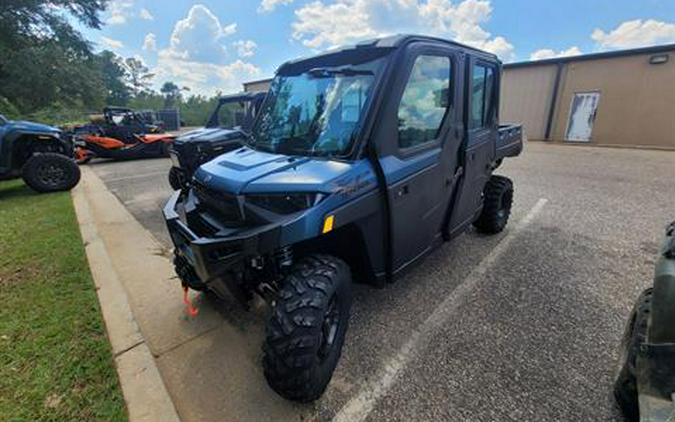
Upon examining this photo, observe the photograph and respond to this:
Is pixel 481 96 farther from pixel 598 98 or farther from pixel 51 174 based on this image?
pixel 598 98

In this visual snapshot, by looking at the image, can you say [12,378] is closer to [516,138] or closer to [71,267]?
[71,267]

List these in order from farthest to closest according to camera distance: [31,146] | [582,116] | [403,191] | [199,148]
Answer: [582,116]
[31,146]
[199,148]
[403,191]

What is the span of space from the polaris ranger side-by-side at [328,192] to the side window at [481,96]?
7 cm

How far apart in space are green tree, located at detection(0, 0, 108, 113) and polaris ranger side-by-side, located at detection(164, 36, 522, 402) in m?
23.0

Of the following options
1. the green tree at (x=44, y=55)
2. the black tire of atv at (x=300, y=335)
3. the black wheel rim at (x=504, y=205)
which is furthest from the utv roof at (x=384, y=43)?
the green tree at (x=44, y=55)

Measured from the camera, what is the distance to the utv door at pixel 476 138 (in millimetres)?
3062

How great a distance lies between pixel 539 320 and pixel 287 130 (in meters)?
2.58

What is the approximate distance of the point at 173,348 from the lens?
249cm

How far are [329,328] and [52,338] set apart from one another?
2.16 meters

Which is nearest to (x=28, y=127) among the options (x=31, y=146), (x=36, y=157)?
(x=31, y=146)

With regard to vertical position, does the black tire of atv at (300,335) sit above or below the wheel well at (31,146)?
below

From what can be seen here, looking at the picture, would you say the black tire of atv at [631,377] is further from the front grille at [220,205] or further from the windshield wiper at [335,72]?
the front grille at [220,205]

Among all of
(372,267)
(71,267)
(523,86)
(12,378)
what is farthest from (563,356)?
(523,86)

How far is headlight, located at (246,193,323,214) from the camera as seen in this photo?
6.29 feet
